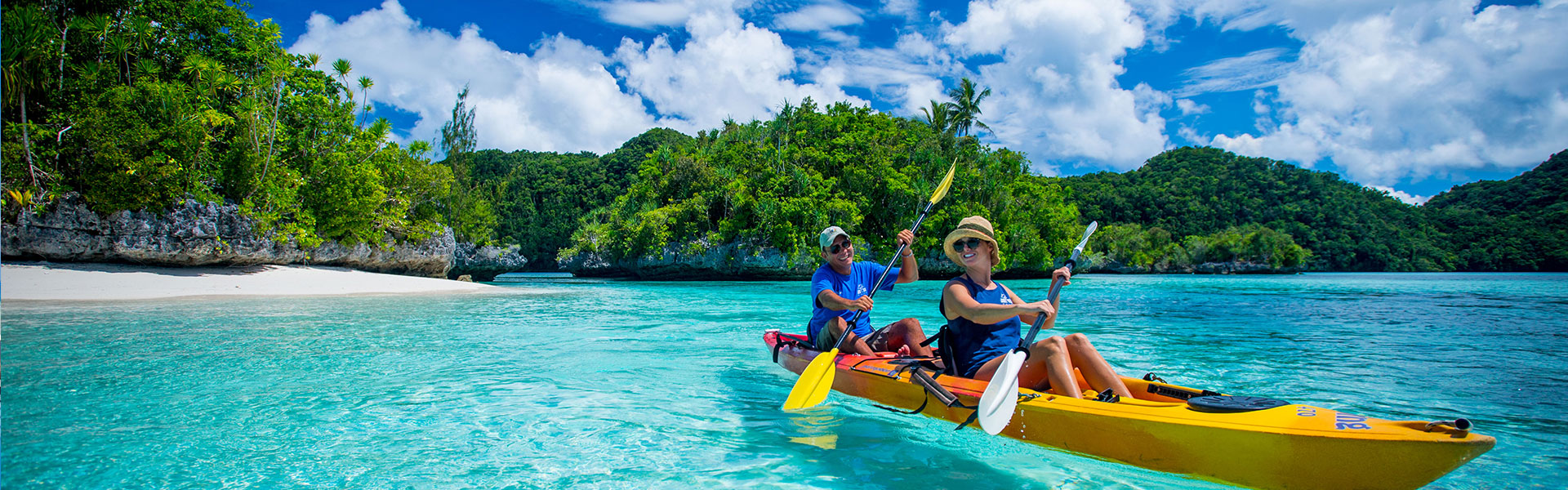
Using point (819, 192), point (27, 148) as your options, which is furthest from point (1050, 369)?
point (819, 192)

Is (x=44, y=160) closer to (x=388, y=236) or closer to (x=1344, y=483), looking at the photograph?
(x=388, y=236)

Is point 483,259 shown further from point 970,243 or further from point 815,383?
point 970,243

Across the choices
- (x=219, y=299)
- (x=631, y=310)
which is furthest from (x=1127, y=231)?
(x=219, y=299)

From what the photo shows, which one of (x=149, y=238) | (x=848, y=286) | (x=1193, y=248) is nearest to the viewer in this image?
(x=848, y=286)

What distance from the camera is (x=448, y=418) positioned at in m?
4.42

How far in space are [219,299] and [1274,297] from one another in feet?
90.6

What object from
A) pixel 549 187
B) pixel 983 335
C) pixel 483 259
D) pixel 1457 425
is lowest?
pixel 1457 425

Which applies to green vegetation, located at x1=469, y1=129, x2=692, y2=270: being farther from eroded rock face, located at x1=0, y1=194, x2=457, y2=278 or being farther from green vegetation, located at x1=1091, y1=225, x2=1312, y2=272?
green vegetation, located at x1=1091, y1=225, x2=1312, y2=272

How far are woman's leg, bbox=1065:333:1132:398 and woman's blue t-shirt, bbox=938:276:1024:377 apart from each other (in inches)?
12.5

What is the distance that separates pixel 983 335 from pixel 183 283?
67.6 feet

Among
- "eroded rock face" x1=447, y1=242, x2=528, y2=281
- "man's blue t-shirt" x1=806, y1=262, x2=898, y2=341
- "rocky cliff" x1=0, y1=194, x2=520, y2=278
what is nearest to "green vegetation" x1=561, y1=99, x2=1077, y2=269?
"eroded rock face" x1=447, y1=242, x2=528, y2=281

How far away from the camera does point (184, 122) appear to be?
16.8 metres

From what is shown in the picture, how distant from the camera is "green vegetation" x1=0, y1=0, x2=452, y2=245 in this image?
15297 millimetres

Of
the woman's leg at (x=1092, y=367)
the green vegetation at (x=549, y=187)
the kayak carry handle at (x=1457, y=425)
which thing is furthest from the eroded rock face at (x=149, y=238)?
the green vegetation at (x=549, y=187)
